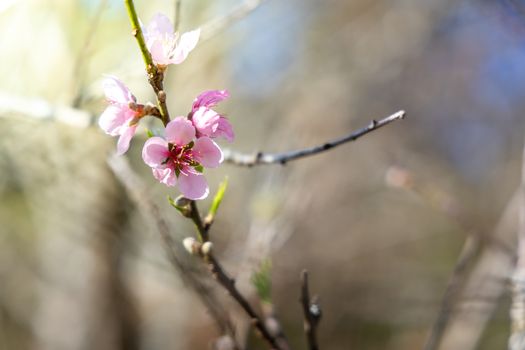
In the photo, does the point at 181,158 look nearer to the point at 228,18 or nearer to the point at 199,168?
the point at 199,168

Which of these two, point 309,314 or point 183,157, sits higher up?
point 183,157

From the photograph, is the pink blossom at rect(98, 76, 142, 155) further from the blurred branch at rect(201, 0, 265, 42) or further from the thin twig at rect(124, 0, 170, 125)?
the blurred branch at rect(201, 0, 265, 42)

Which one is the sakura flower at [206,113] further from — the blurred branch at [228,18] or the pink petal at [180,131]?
the blurred branch at [228,18]

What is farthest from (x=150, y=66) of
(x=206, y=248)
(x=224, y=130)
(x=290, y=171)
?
(x=290, y=171)

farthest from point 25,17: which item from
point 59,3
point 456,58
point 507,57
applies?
point 456,58

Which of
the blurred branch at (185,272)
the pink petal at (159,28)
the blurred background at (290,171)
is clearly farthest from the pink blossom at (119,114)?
the blurred background at (290,171)

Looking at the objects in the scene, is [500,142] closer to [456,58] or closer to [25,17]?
[456,58]

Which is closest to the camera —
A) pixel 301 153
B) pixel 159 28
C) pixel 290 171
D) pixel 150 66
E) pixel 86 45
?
pixel 150 66
